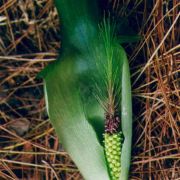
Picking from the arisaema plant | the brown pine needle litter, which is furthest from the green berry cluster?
the brown pine needle litter

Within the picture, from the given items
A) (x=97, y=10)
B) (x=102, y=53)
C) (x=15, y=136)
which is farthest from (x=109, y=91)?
(x=15, y=136)

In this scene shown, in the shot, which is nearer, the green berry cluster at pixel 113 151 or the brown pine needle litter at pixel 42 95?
the green berry cluster at pixel 113 151

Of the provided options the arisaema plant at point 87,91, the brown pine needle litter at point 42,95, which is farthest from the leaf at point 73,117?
the brown pine needle litter at point 42,95

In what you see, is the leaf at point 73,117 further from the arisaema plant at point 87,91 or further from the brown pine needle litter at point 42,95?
the brown pine needle litter at point 42,95

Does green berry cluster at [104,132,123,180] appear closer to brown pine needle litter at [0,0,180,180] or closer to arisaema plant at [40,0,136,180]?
arisaema plant at [40,0,136,180]

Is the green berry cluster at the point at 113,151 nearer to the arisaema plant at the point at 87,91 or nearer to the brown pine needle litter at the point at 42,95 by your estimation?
the arisaema plant at the point at 87,91
